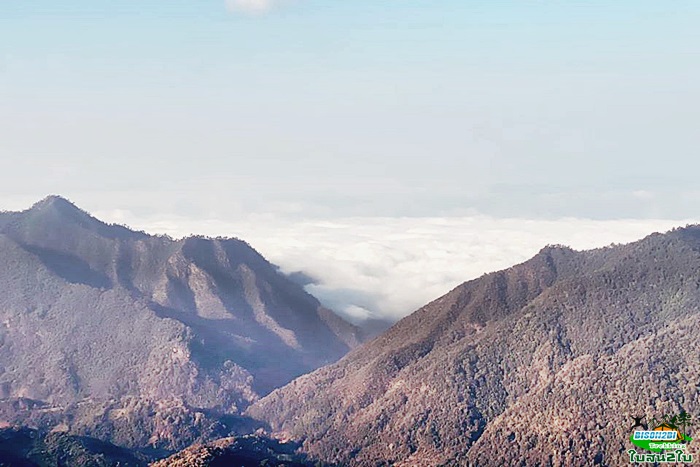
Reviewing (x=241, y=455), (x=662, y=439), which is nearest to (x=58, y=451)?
(x=241, y=455)

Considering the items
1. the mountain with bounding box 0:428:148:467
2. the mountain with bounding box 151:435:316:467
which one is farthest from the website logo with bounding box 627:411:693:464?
the mountain with bounding box 0:428:148:467

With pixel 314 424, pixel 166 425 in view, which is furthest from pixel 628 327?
pixel 166 425

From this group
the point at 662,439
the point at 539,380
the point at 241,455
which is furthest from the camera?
the point at 539,380

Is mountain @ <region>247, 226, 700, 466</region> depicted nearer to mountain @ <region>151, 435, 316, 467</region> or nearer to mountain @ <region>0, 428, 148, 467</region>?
mountain @ <region>151, 435, 316, 467</region>

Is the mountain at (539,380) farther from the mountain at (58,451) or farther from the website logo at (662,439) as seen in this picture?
the mountain at (58,451)

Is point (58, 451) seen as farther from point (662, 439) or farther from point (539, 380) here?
point (662, 439)

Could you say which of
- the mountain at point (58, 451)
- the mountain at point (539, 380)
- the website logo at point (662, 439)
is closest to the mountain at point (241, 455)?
the mountain at point (539, 380)

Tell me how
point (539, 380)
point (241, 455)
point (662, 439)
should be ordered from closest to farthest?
point (662, 439) → point (241, 455) → point (539, 380)
